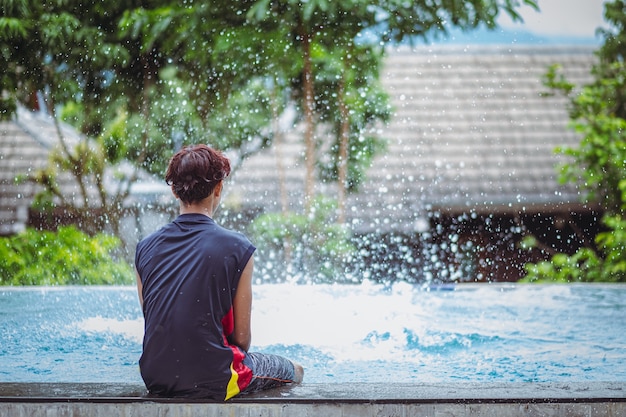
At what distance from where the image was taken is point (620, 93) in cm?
813

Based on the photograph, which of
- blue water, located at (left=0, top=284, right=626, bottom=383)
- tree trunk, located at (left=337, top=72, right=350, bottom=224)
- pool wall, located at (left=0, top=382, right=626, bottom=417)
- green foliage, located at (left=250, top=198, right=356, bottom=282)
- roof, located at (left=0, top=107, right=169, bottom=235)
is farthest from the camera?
roof, located at (left=0, top=107, right=169, bottom=235)

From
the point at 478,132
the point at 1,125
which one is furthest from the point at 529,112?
the point at 1,125

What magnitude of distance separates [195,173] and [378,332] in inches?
82.9

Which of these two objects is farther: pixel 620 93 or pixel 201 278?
pixel 620 93

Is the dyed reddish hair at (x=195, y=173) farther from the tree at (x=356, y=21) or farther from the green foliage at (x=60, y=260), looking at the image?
the green foliage at (x=60, y=260)

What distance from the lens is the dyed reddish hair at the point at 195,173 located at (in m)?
2.06

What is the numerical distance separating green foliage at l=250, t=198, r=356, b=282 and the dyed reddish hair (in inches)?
200

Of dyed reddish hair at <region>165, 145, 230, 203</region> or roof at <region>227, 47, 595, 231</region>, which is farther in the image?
roof at <region>227, 47, 595, 231</region>

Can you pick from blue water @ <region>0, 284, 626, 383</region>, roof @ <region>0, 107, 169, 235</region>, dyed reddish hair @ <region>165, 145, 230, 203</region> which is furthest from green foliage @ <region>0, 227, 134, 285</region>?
dyed reddish hair @ <region>165, 145, 230, 203</region>

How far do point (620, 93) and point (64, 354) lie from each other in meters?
6.83

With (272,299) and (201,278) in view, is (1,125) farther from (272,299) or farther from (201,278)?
(201,278)

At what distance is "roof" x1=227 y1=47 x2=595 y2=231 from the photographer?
8461mm

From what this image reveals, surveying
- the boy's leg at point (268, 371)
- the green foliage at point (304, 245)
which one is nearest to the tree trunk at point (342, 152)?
the green foliage at point (304, 245)

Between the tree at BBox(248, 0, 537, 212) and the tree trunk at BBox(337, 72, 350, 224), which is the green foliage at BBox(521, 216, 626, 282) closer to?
the tree trunk at BBox(337, 72, 350, 224)
